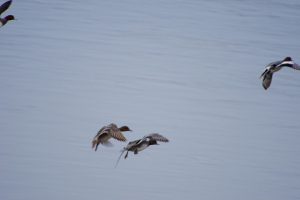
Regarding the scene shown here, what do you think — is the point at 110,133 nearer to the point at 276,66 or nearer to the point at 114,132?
the point at 114,132

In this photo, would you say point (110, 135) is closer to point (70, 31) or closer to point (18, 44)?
point (18, 44)

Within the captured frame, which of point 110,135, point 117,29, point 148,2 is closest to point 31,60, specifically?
point 117,29

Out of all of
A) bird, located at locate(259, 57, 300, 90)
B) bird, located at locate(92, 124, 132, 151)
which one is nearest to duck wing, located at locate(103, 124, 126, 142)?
bird, located at locate(92, 124, 132, 151)

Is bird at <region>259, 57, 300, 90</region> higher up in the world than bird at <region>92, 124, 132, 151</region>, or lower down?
higher up

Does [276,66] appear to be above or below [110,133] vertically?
above

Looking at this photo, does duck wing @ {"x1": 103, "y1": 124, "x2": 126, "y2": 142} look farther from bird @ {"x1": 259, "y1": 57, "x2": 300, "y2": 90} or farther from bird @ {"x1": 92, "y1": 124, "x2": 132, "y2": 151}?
bird @ {"x1": 259, "y1": 57, "x2": 300, "y2": 90}

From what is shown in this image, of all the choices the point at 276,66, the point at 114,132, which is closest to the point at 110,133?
the point at 114,132

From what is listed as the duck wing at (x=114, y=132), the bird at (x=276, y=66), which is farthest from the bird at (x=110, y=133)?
the bird at (x=276, y=66)

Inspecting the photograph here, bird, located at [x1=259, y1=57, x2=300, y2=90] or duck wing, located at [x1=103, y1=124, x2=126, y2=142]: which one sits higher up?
bird, located at [x1=259, y1=57, x2=300, y2=90]

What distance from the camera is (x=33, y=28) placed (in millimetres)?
30125

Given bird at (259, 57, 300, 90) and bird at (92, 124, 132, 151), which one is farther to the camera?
bird at (259, 57, 300, 90)

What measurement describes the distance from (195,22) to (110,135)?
2783 centimetres

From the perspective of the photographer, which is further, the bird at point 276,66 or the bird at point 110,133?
the bird at point 276,66

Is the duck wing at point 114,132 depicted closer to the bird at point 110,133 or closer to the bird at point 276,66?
the bird at point 110,133
